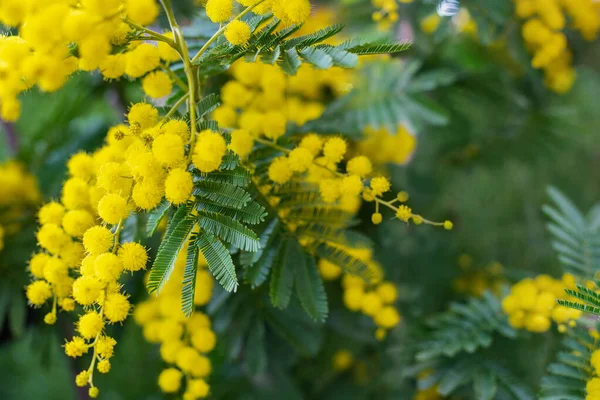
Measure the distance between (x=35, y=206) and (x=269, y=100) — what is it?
20.9 inches

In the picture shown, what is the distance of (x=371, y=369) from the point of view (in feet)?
3.96

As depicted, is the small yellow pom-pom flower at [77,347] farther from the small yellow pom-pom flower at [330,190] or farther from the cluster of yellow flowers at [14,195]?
the cluster of yellow flowers at [14,195]

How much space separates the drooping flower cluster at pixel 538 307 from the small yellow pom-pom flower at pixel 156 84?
61cm

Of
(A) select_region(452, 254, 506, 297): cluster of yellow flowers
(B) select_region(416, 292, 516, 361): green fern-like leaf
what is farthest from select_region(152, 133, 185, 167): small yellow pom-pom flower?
(A) select_region(452, 254, 506, 297): cluster of yellow flowers

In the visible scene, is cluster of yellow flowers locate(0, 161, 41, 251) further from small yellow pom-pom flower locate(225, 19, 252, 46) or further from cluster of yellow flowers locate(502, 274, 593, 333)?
cluster of yellow flowers locate(502, 274, 593, 333)

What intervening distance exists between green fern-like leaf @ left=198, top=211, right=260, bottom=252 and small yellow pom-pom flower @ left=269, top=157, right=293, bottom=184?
106 mm

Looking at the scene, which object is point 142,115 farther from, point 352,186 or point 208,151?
point 352,186

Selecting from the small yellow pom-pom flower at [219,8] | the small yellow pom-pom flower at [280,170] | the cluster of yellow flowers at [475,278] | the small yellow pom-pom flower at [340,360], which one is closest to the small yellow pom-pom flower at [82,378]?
the small yellow pom-pom flower at [280,170]

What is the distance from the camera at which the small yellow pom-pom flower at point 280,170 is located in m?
0.69

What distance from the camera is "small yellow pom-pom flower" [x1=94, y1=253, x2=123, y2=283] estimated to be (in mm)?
579

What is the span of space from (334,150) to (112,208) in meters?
0.28

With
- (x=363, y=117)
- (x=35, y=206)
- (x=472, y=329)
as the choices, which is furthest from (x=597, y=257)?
(x=35, y=206)

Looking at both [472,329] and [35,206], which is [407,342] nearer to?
[472,329]

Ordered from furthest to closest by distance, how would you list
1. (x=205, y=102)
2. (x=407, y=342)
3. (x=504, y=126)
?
(x=504, y=126) < (x=407, y=342) < (x=205, y=102)
